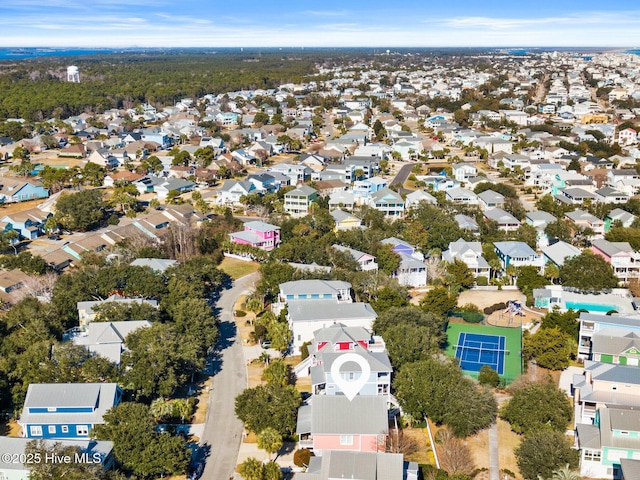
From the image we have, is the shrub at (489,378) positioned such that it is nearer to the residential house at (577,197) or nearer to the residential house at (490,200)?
the residential house at (490,200)

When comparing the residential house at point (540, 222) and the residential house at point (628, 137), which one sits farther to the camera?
the residential house at point (628, 137)

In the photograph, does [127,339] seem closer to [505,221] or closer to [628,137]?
[505,221]

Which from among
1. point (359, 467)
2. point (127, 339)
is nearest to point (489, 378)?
point (359, 467)

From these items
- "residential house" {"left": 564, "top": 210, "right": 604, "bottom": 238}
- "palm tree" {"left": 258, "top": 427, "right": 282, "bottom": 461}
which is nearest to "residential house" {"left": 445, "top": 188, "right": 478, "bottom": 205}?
Result: "residential house" {"left": 564, "top": 210, "right": 604, "bottom": 238}

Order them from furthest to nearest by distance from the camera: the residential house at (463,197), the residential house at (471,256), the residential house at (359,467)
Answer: the residential house at (463,197) < the residential house at (471,256) < the residential house at (359,467)

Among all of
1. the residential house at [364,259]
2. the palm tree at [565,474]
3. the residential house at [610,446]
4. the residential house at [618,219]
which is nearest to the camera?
the palm tree at [565,474]

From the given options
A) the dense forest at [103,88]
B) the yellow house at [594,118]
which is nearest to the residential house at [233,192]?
the dense forest at [103,88]

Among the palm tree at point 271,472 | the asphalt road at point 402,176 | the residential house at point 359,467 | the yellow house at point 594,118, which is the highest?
the yellow house at point 594,118
